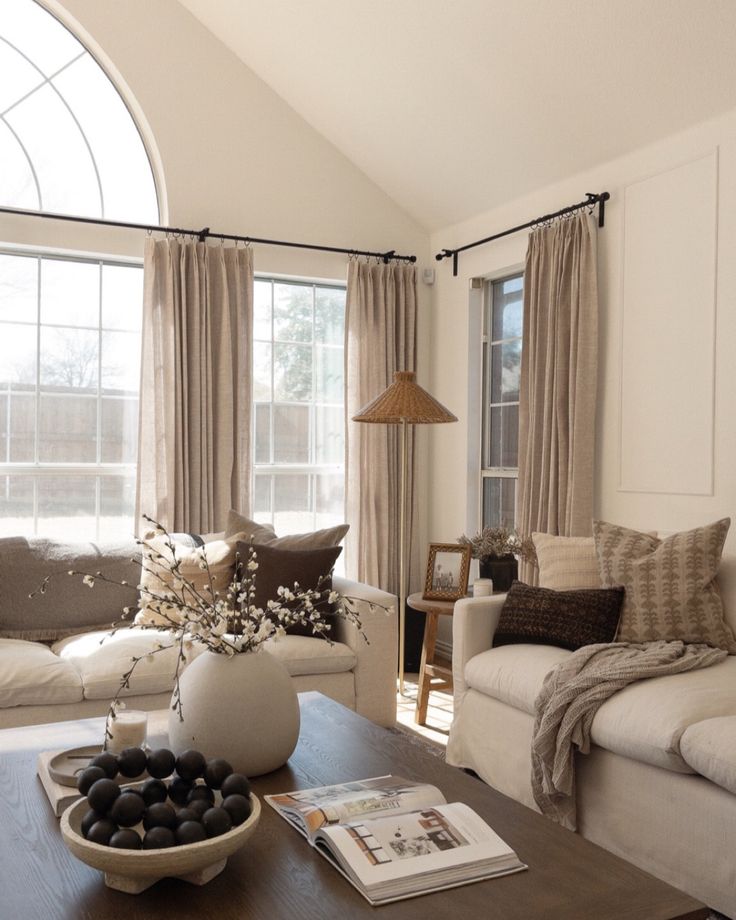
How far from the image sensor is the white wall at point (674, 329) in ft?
12.4

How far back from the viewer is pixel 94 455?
5.02m

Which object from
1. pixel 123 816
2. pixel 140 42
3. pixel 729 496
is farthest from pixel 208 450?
pixel 123 816

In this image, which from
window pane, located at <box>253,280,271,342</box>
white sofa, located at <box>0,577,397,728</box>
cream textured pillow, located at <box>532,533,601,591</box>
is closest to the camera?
white sofa, located at <box>0,577,397,728</box>

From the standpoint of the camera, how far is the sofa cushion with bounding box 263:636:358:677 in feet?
12.0

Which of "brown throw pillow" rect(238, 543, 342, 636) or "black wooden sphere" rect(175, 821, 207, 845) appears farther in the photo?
"brown throw pillow" rect(238, 543, 342, 636)

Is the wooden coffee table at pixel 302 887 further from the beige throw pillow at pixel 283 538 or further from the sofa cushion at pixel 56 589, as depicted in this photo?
the beige throw pillow at pixel 283 538

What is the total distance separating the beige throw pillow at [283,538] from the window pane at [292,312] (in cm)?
172

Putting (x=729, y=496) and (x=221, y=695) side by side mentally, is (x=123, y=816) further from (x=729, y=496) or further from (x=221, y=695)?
(x=729, y=496)

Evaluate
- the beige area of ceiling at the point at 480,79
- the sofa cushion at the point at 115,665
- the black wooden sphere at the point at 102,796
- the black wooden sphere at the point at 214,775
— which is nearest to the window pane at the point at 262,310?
the beige area of ceiling at the point at 480,79

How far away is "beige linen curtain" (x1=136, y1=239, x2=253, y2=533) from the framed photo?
126 cm

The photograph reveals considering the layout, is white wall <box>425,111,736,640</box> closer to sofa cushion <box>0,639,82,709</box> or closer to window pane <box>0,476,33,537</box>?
sofa cushion <box>0,639,82,709</box>

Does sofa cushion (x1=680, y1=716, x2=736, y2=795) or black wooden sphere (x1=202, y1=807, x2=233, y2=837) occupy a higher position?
black wooden sphere (x1=202, y1=807, x2=233, y2=837)

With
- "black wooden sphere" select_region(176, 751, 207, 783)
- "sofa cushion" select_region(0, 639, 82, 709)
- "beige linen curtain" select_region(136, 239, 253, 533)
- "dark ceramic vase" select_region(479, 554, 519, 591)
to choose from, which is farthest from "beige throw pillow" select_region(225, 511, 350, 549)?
"black wooden sphere" select_region(176, 751, 207, 783)

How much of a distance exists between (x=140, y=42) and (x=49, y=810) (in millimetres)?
4312
